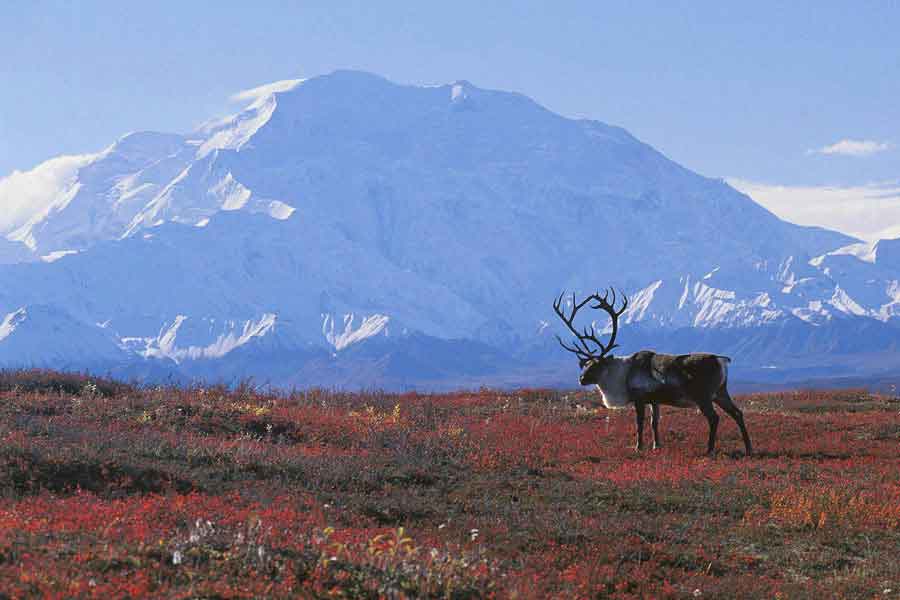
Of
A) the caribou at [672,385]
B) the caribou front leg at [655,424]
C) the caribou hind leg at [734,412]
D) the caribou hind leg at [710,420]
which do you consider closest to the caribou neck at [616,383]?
the caribou at [672,385]

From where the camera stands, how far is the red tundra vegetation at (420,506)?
11086 mm

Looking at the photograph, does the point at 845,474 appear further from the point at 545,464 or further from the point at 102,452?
the point at 102,452

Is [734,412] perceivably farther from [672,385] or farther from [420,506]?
[420,506]

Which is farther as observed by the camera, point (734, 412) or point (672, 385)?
point (672, 385)

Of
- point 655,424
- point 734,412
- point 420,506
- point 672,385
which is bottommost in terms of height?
point 420,506

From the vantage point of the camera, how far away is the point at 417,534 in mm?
14062

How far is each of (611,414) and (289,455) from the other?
509 inches

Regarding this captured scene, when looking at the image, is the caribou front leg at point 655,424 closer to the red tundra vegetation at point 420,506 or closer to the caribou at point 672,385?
the caribou at point 672,385

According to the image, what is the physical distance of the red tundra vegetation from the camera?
1109 cm

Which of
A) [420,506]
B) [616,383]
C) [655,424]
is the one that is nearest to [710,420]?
[655,424]

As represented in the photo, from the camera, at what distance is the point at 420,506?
15.9 metres

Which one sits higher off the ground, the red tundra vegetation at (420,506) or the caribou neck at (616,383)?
the caribou neck at (616,383)

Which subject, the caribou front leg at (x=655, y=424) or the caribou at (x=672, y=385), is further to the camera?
the caribou front leg at (x=655, y=424)

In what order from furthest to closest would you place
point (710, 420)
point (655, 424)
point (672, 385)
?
point (655, 424), point (672, 385), point (710, 420)
